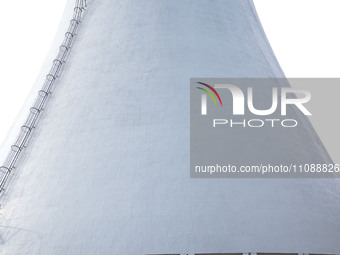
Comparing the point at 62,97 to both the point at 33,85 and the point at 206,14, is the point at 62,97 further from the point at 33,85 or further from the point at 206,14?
the point at 206,14

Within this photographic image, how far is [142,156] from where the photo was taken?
453 inches

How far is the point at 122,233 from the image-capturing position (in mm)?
10422

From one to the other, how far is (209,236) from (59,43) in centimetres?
752

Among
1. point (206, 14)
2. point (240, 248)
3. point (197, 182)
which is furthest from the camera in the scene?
point (206, 14)

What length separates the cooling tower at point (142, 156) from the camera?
10.5 m

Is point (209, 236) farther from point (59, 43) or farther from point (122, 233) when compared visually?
point (59, 43)

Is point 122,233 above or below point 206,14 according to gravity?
below

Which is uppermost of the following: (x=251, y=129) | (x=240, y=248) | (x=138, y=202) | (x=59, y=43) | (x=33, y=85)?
(x=59, y=43)

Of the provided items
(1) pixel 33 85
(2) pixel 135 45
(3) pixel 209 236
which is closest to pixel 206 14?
(2) pixel 135 45

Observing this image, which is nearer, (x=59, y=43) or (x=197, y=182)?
(x=197, y=182)

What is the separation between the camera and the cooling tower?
10539 mm

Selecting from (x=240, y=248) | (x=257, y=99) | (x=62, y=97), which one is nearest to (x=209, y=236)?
(x=240, y=248)

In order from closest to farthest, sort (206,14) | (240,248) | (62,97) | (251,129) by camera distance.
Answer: (240,248)
(251,129)
(62,97)
(206,14)

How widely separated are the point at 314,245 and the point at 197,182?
265 centimetres
